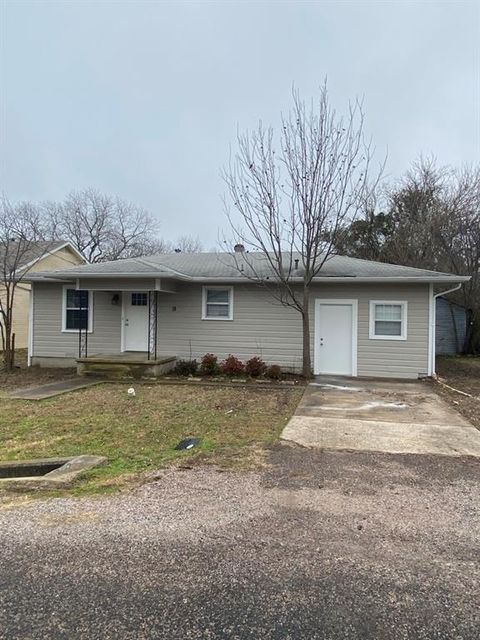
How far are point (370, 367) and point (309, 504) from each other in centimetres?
907

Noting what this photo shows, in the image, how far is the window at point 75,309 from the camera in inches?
547

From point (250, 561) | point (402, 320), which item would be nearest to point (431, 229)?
point (402, 320)

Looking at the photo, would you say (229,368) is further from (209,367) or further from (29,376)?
(29,376)

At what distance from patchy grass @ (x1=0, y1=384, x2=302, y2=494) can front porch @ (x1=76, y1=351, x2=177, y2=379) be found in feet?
6.18

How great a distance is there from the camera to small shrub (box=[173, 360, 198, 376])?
12.7m

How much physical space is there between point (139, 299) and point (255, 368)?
429 cm

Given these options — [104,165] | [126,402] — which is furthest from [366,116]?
[104,165]

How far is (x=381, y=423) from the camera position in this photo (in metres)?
7.02

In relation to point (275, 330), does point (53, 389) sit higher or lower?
lower

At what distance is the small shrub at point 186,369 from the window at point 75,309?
3.22 m

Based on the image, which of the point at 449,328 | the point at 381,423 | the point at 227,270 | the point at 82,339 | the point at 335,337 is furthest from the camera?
the point at 449,328

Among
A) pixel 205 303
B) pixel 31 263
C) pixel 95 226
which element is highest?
pixel 95 226

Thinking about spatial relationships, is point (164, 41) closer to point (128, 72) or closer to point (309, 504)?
point (128, 72)

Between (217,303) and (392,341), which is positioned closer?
(392,341)
